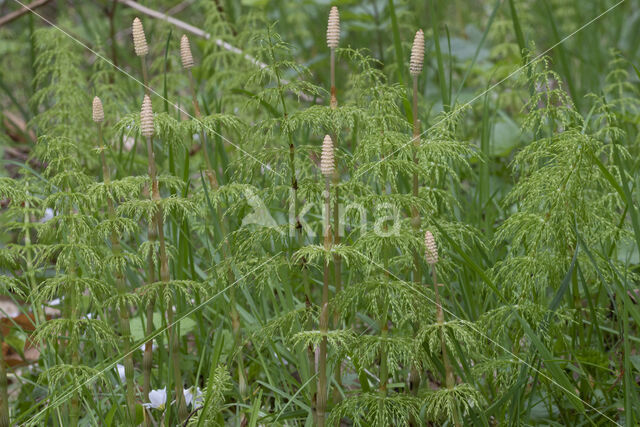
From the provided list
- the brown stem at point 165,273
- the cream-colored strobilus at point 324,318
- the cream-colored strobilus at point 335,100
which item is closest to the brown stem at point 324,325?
the cream-colored strobilus at point 324,318

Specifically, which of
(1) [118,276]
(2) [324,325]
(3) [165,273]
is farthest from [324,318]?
(1) [118,276]

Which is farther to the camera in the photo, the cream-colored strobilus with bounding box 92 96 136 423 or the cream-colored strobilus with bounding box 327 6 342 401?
the cream-colored strobilus with bounding box 92 96 136 423

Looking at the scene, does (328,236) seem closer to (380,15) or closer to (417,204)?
(417,204)

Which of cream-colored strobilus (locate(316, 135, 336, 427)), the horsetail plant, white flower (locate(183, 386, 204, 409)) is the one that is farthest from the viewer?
white flower (locate(183, 386, 204, 409))

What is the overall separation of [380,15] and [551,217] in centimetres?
312

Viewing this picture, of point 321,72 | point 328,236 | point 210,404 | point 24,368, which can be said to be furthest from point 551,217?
point 321,72

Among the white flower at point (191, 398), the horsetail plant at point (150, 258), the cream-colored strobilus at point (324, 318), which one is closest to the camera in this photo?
the cream-colored strobilus at point (324, 318)

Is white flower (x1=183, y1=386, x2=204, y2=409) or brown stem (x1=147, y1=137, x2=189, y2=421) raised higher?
brown stem (x1=147, y1=137, x2=189, y2=421)

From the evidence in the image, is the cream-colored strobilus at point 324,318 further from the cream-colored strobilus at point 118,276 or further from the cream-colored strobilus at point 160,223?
the cream-colored strobilus at point 118,276

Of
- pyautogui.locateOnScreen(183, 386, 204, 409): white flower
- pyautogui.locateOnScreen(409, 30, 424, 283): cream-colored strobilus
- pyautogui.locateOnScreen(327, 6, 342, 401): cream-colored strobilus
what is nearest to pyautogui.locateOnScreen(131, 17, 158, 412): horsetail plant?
pyautogui.locateOnScreen(183, 386, 204, 409): white flower

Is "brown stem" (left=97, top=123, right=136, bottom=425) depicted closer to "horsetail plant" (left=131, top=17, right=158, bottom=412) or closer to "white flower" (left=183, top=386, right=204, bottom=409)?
"horsetail plant" (left=131, top=17, right=158, bottom=412)

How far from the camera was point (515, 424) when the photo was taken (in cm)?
186

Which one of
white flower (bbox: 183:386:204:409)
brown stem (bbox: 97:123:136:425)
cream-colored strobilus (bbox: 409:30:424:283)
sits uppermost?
cream-colored strobilus (bbox: 409:30:424:283)

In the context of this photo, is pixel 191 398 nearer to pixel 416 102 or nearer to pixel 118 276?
pixel 118 276
